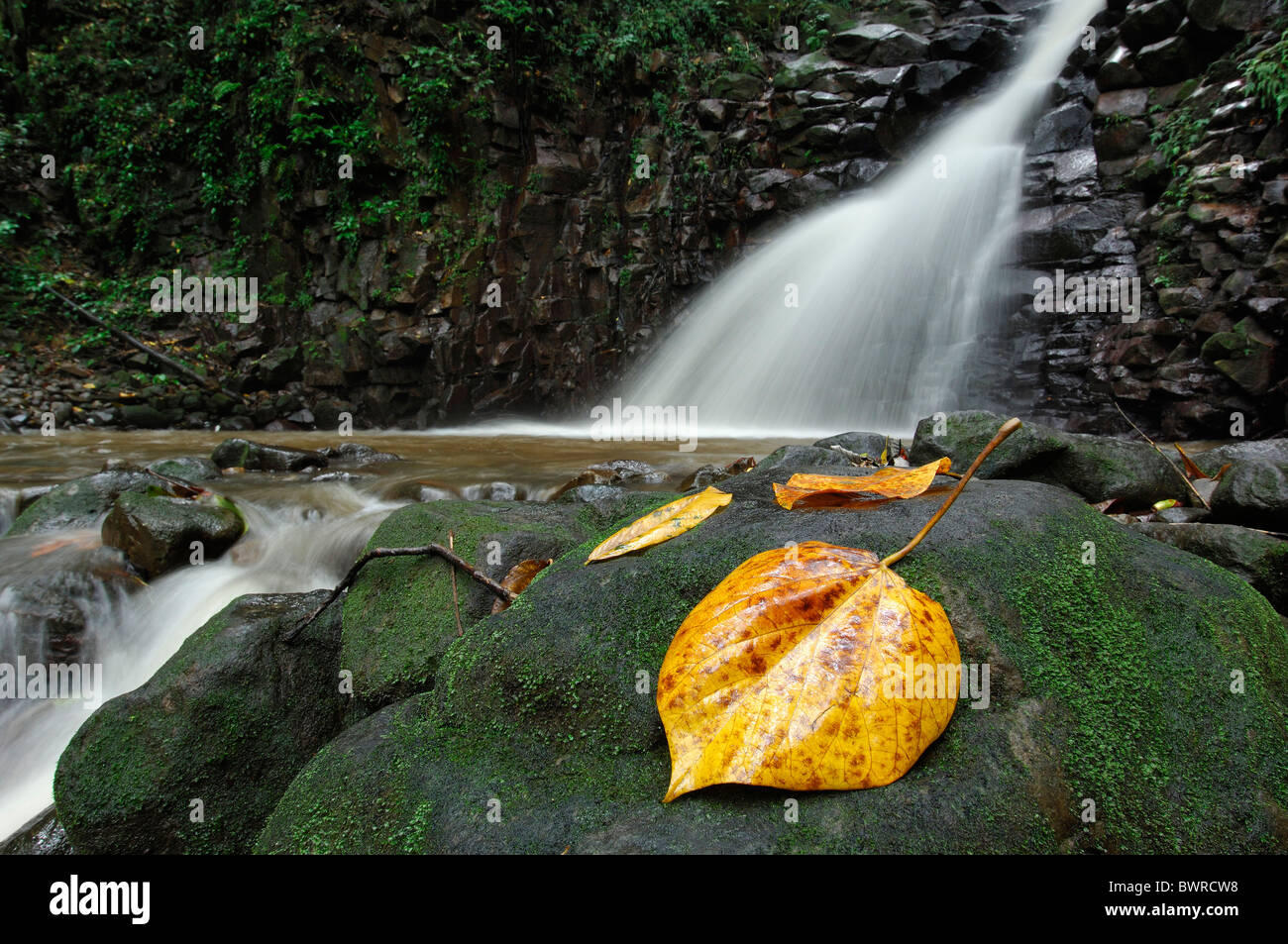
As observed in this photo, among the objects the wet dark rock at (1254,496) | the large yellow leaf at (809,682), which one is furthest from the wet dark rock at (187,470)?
the wet dark rock at (1254,496)

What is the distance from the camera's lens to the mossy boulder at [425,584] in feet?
7.41

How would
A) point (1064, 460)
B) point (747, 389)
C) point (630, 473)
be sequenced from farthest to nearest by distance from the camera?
point (747, 389)
point (630, 473)
point (1064, 460)

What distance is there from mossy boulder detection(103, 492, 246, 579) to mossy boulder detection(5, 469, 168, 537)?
0.45 metres

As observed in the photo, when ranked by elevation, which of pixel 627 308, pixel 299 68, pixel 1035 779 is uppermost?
pixel 299 68

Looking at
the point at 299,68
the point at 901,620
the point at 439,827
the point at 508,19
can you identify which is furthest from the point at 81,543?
the point at 508,19

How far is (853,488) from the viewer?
1992mm

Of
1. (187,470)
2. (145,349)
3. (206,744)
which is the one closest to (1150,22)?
(206,744)

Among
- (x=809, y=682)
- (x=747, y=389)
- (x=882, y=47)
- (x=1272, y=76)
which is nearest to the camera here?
(x=809, y=682)

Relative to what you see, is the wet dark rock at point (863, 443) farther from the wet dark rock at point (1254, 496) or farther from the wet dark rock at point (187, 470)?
the wet dark rock at point (187, 470)

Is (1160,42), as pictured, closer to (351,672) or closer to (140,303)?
(351,672)

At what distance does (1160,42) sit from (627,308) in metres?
7.74

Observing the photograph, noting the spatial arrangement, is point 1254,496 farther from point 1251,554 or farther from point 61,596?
point 61,596

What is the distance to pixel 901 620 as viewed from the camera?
1266 mm

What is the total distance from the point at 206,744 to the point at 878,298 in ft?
32.0
